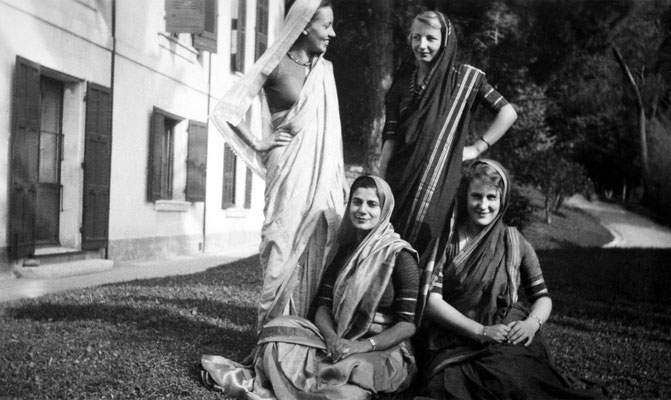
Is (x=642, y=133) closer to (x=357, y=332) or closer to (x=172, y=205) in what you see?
(x=357, y=332)

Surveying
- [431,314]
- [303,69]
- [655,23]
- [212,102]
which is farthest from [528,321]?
[212,102]

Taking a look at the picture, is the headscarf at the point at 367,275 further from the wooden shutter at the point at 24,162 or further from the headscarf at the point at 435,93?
the wooden shutter at the point at 24,162

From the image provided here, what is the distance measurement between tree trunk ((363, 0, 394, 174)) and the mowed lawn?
3.65 metres

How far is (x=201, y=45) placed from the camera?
859 cm

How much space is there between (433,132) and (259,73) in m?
0.92

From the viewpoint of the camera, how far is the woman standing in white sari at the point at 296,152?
132 inches

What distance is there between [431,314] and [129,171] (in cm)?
534

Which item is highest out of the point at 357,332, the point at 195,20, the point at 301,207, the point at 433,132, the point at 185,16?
the point at 185,16

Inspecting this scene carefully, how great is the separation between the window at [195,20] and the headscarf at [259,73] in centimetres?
442

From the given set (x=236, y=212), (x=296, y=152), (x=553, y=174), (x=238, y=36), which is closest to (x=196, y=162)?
(x=236, y=212)

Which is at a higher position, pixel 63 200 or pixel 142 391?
pixel 63 200

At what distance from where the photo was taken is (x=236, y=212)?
1006cm

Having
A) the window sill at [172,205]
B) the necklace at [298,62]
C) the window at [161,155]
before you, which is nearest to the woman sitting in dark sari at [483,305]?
the necklace at [298,62]

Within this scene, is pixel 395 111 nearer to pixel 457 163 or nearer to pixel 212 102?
pixel 457 163
